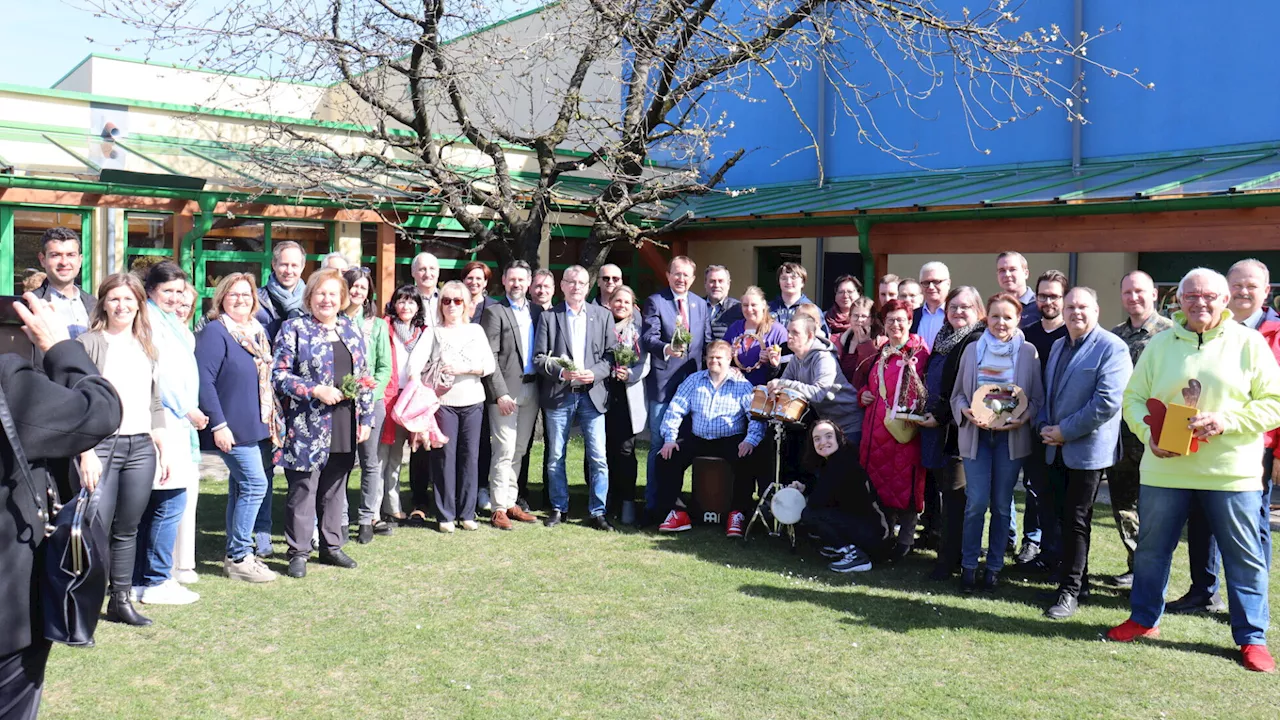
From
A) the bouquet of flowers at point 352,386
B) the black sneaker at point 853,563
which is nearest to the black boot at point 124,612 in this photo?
the bouquet of flowers at point 352,386

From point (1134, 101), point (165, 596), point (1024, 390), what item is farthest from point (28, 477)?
point (1134, 101)

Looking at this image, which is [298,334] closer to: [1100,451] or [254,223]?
[1100,451]

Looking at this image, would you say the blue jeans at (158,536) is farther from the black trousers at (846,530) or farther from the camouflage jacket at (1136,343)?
the camouflage jacket at (1136,343)

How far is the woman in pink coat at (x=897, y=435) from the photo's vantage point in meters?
6.62

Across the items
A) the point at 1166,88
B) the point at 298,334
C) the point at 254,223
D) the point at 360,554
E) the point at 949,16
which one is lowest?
the point at 360,554

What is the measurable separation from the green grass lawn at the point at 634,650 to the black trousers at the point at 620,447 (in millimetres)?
1280

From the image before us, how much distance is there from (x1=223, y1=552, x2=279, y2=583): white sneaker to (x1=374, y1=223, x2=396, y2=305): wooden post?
9.90 m

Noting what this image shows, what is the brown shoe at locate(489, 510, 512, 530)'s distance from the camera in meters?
7.61

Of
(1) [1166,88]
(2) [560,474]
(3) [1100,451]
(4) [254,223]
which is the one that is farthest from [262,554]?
(1) [1166,88]

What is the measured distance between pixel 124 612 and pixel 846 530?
4.28 metres

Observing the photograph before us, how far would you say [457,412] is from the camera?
7.43 m

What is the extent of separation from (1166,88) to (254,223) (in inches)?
497

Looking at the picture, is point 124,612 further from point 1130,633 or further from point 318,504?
point 1130,633

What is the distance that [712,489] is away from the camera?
7641 mm
